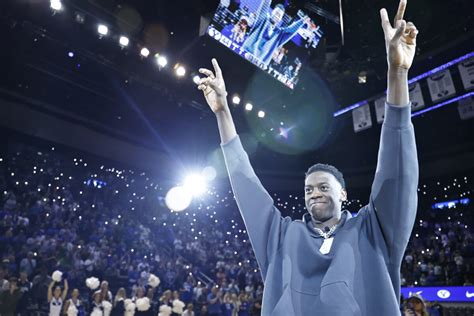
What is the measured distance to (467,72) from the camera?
870cm

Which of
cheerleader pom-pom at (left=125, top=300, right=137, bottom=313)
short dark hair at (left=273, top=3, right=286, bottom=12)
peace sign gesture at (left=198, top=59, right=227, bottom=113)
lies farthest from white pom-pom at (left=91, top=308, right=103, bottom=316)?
peace sign gesture at (left=198, top=59, right=227, bottom=113)

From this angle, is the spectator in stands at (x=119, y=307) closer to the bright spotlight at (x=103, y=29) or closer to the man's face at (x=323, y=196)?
the bright spotlight at (x=103, y=29)

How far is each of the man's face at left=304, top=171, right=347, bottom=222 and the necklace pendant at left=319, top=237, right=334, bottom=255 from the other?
8cm

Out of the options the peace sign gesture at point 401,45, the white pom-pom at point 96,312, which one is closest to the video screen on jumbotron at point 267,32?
the peace sign gesture at point 401,45

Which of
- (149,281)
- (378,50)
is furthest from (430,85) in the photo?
(149,281)

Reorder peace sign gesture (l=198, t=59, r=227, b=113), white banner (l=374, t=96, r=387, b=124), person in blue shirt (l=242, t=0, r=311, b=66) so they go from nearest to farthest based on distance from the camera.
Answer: peace sign gesture (l=198, t=59, r=227, b=113) < person in blue shirt (l=242, t=0, r=311, b=66) < white banner (l=374, t=96, r=387, b=124)

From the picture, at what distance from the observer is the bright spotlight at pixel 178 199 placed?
15.9 metres

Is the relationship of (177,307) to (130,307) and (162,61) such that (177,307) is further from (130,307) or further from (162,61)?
(162,61)

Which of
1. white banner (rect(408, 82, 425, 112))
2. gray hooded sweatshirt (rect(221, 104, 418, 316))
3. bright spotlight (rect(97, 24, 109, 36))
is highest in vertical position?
bright spotlight (rect(97, 24, 109, 36))

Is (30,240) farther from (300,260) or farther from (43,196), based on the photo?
(300,260)

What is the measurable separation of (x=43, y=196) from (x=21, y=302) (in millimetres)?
5001

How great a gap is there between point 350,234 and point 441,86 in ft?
29.8

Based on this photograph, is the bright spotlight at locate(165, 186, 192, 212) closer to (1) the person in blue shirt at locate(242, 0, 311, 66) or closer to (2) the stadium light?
(2) the stadium light

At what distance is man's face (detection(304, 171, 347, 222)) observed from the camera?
1.45 m
